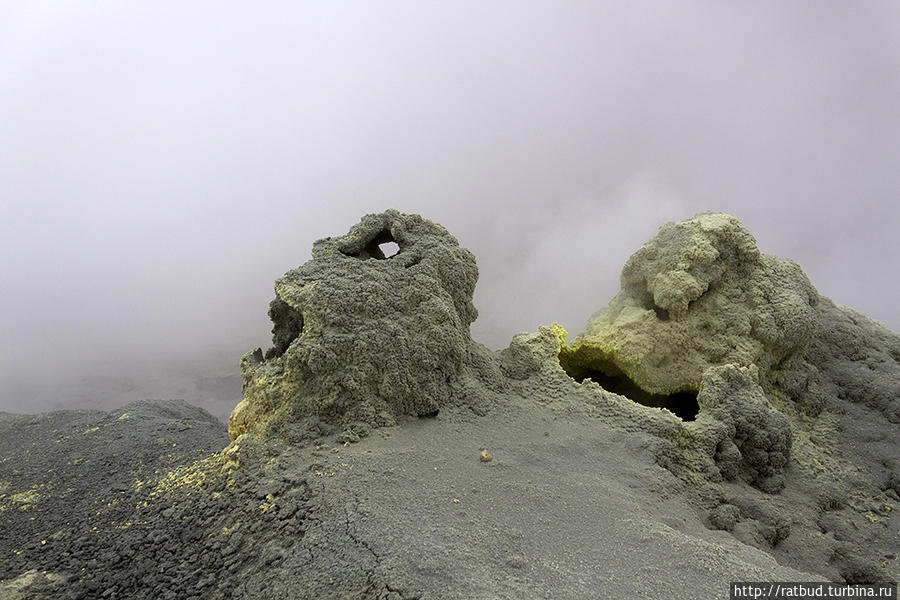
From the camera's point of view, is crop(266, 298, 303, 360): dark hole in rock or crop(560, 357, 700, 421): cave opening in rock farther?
crop(560, 357, 700, 421): cave opening in rock

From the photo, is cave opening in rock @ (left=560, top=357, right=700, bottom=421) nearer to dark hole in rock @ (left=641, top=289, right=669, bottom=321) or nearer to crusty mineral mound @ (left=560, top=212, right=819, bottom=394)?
crusty mineral mound @ (left=560, top=212, right=819, bottom=394)

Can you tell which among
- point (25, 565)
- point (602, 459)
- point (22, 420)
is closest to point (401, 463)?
point (602, 459)

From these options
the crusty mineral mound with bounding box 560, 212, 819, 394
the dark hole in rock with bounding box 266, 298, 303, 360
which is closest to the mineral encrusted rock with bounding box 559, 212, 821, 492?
the crusty mineral mound with bounding box 560, 212, 819, 394

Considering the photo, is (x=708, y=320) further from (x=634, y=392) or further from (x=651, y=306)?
(x=634, y=392)

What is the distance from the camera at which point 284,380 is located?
543cm

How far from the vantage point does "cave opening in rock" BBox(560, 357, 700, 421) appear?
7516mm

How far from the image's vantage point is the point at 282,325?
618cm

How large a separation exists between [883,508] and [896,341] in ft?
11.6

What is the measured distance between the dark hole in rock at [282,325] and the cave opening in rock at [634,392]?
3752 millimetres

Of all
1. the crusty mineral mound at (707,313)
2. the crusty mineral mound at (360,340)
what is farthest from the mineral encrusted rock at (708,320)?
the crusty mineral mound at (360,340)

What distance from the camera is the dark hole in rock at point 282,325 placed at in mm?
6039

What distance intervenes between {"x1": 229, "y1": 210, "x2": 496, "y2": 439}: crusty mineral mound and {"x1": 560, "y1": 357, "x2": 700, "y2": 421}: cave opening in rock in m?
2.31

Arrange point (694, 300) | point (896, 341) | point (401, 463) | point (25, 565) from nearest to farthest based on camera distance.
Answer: point (25, 565) < point (401, 463) < point (694, 300) < point (896, 341)

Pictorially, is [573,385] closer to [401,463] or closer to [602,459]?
[602,459]
